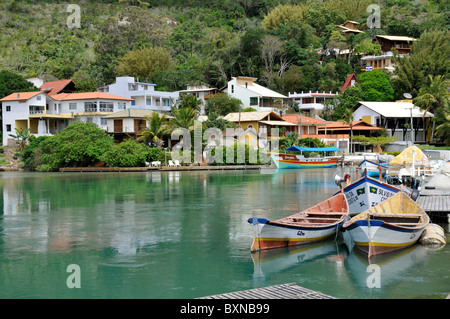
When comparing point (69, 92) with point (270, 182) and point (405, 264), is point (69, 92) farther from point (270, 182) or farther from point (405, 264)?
point (405, 264)

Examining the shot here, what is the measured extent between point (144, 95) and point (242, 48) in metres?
19.8

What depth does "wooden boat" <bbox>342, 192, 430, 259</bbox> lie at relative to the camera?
1531 cm

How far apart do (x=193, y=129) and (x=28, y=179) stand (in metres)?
17.6

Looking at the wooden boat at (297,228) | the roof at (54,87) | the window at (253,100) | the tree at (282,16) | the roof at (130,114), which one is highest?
the tree at (282,16)

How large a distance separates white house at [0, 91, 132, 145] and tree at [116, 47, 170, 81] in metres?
18.6

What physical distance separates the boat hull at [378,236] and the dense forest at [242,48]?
56530 mm

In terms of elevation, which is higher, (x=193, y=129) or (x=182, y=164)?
(x=193, y=129)

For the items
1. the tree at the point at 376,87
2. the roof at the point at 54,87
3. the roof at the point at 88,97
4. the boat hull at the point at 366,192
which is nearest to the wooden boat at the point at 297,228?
the boat hull at the point at 366,192

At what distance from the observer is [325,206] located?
62.3ft

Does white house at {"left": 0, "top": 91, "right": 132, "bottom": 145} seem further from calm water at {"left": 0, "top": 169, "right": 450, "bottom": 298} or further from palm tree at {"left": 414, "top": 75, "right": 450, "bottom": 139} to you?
palm tree at {"left": 414, "top": 75, "right": 450, "bottom": 139}

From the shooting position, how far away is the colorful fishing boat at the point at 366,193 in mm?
19578

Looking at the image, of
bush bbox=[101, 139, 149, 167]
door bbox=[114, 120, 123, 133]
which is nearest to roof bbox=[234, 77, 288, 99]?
door bbox=[114, 120, 123, 133]

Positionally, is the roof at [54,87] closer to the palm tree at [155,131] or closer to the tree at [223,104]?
the palm tree at [155,131]

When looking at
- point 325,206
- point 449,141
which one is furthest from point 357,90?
point 325,206
